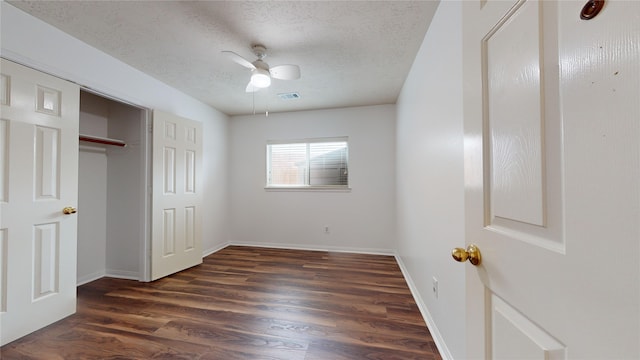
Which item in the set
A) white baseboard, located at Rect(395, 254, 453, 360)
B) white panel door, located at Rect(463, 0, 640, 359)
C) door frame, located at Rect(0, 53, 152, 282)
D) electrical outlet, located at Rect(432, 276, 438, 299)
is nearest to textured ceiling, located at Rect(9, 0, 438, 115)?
door frame, located at Rect(0, 53, 152, 282)

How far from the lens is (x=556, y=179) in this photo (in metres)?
0.44

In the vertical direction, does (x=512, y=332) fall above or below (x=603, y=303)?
below

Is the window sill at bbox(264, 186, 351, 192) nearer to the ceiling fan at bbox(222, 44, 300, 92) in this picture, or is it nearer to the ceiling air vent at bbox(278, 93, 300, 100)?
the ceiling air vent at bbox(278, 93, 300, 100)

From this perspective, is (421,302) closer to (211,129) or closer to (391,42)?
(391,42)

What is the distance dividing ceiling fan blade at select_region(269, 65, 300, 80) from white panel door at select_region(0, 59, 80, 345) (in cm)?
173

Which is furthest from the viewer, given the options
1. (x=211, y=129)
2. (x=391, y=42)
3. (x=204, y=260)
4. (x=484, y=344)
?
(x=211, y=129)

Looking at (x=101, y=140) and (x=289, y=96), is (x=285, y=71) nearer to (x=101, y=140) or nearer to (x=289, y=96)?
(x=289, y=96)

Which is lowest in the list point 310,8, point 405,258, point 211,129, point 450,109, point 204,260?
point 204,260

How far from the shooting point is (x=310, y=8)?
169 cm

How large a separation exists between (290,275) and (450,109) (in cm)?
246

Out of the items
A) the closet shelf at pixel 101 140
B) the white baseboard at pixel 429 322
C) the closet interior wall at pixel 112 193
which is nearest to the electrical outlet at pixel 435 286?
the white baseboard at pixel 429 322

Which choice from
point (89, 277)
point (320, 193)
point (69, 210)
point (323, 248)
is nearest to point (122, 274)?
point (89, 277)

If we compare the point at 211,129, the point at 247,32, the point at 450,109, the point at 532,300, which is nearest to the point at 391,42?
the point at 450,109

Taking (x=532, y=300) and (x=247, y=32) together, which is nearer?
(x=532, y=300)
